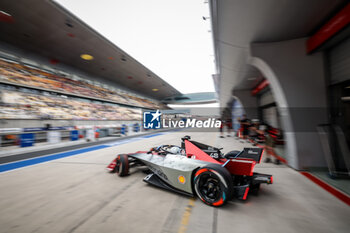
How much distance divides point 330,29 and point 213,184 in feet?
12.4

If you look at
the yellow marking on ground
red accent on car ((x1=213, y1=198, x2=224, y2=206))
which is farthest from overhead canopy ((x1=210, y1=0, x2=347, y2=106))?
the yellow marking on ground

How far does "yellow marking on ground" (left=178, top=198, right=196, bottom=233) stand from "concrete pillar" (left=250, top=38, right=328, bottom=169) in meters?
3.07

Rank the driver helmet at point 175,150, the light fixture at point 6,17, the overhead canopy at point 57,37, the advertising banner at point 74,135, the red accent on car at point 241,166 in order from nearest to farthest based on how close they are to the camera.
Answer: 1. the red accent on car at point 241,166
2. the driver helmet at point 175,150
3. the advertising banner at point 74,135
4. the overhead canopy at point 57,37
5. the light fixture at point 6,17

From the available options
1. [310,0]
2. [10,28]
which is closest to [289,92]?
[310,0]

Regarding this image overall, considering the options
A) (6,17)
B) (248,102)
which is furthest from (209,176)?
(6,17)

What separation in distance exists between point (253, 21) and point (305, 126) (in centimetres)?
277

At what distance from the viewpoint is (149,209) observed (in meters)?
2.06

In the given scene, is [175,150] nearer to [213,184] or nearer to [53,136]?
[213,184]

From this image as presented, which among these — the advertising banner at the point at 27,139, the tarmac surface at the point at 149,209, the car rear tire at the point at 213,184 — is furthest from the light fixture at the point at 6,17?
the car rear tire at the point at 213,184

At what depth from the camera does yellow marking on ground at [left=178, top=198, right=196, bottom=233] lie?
171 centimetres

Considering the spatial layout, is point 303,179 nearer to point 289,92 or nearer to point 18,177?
point 289,92

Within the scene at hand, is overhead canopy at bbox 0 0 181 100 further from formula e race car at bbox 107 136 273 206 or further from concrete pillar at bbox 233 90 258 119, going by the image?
concrete pillar at bbox 233 90 258 119

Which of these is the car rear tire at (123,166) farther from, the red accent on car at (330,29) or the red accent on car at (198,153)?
the red accent on car at (330,29)

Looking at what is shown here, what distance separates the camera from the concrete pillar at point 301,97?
3488 millimetres
